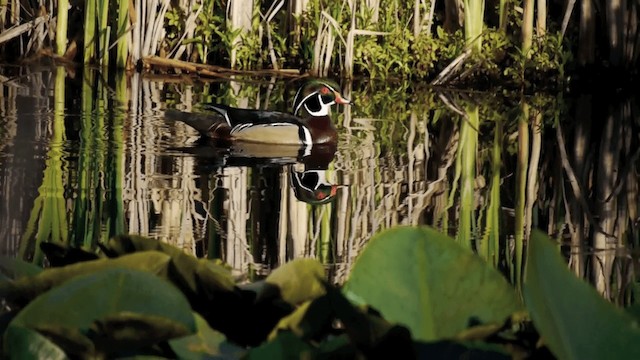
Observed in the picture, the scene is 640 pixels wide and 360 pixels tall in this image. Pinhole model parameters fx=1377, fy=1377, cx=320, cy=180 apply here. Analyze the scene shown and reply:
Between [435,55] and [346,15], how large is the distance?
94cm

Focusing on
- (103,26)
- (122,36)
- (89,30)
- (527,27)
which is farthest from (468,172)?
(89,30)

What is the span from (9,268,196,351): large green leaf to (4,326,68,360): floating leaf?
27mm

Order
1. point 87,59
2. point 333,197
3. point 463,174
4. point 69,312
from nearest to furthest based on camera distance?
point 69,312, point 333,197, point 463,174, point 87,59

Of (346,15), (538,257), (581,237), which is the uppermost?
(346,15)

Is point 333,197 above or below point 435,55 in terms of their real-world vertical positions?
below

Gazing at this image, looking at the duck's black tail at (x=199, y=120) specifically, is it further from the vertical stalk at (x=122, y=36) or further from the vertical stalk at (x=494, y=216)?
the vertical stalk at (x=122, y=36)

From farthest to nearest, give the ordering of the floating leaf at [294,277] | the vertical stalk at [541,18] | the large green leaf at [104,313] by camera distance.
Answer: the vertical stalk at [541,18] < the floating leaf at [294,277] < the large green leaf at [104,313]

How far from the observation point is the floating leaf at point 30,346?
1.34 metres

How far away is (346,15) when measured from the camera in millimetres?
13312

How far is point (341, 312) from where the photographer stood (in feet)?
4.42

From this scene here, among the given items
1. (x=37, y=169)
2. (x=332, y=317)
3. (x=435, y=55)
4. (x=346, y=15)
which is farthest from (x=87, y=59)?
(x=332, y=317)

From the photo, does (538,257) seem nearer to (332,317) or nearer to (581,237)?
(332,317)

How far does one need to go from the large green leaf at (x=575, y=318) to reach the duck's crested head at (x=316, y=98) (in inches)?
316

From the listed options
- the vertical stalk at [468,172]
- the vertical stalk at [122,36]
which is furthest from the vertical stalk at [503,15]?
the vertical stalk at [122,36]
